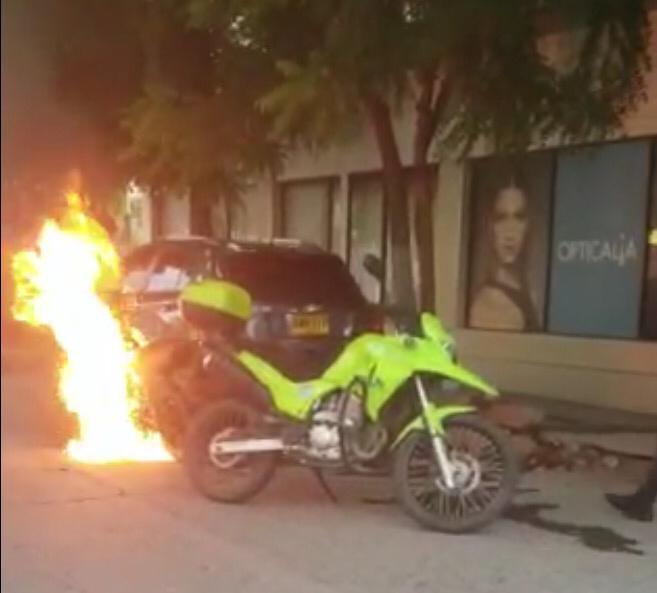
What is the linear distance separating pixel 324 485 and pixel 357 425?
1.11 meters

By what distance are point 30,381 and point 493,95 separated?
751 cm

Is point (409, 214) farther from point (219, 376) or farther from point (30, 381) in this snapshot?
→ point (30, 381)

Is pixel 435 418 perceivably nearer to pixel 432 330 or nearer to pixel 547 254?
pixel 432 330

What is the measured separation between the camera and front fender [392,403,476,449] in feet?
21.4

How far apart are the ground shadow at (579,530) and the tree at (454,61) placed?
375 centimetres

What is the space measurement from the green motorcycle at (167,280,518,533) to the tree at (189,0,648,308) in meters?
2.49

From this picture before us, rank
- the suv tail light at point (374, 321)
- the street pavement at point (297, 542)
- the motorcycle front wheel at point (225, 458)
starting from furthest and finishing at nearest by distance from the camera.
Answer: the suv tail light at point (374, 321), the motorcycle front wheel at point (225, 458), the street pavement at point (297, 542)

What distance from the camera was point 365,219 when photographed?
52.2ft

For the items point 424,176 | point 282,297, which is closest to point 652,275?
point 424,176

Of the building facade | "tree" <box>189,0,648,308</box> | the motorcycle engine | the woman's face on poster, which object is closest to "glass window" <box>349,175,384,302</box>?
the building facade

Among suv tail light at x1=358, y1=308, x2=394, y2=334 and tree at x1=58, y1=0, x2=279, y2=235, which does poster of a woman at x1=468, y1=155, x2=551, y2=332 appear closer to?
tree at x1=58, y1=0, x2=279, y2=235

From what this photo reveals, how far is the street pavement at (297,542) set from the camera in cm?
534

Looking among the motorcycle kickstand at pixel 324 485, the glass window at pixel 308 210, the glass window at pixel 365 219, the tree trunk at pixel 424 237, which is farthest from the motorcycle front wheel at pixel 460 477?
the glass window at pixel 308 210

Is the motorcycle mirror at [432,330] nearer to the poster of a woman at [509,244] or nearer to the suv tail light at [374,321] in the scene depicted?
the suv tail light at [374,321]
